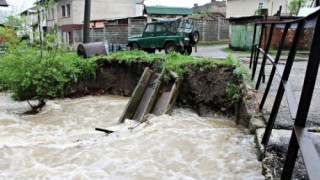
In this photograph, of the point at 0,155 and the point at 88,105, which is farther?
the point at 88,105

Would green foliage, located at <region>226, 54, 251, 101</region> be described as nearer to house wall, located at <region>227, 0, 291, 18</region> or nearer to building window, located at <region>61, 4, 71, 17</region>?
building window, located at <region>61, 4, 71, 17</region>

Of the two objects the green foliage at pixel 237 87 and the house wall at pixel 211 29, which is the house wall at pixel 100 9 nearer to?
the house wall at pixel 211 29

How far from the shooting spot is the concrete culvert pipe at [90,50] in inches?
393

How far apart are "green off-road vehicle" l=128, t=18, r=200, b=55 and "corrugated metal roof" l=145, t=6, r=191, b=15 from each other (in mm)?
19520

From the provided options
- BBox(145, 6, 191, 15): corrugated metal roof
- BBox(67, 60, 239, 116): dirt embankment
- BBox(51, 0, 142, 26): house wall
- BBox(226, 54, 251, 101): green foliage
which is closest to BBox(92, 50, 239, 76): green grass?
BBox(67, 60, 239, 116): dirt embankment

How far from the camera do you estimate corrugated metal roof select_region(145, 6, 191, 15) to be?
112ft

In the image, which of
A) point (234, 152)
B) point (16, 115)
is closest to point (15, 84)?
point (16, 115)

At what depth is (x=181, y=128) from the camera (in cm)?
548

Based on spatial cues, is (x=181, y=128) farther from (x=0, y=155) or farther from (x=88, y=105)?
(x=88, y=105)

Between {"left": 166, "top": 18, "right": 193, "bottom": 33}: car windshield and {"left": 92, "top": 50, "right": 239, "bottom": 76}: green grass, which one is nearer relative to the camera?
{"left": 92, "top": 50, "right": 239, "bottom": 76}: green grass

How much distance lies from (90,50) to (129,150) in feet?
→ 20.7

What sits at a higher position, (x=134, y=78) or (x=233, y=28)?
(x=233, y=28)

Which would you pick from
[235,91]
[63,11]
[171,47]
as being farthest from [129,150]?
[63,11]

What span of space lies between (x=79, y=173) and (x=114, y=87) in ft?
18.9
